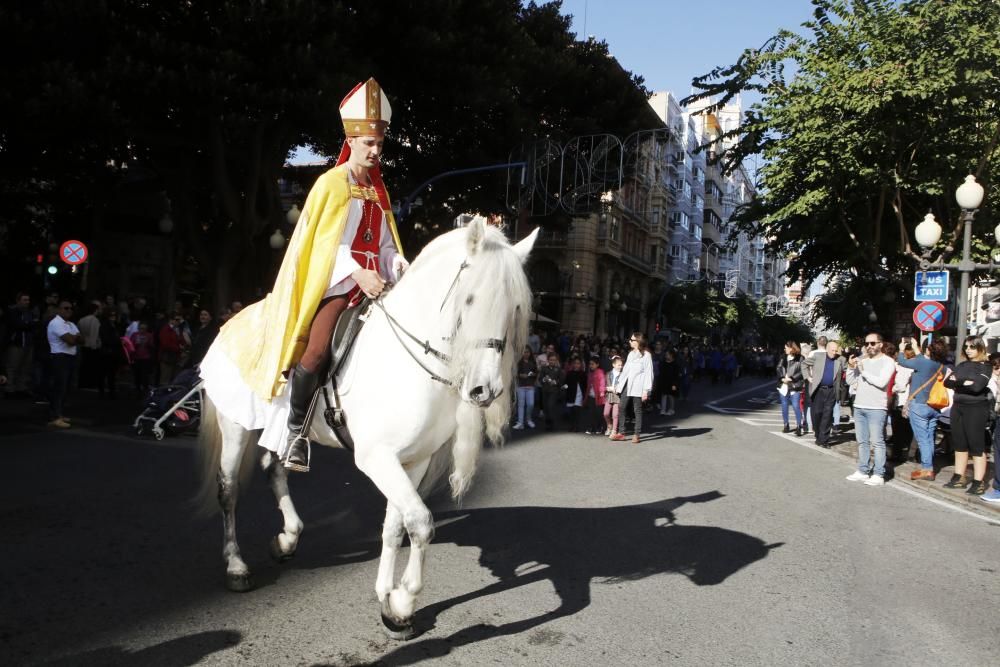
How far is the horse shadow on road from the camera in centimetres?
427

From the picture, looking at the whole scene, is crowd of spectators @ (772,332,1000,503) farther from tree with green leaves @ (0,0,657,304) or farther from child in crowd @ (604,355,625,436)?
tree with green leaves @ (0,0,657,304)

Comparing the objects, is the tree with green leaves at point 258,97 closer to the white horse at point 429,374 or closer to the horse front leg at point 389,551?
the white horse at point 429,374

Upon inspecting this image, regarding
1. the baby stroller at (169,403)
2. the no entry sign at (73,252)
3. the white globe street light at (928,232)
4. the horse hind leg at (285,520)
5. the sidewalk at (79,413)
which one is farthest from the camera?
the no entry sign at (73,252)

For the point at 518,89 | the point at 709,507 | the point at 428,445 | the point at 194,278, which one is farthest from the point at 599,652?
the point at 194,278

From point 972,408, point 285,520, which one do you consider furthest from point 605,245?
point 285,520

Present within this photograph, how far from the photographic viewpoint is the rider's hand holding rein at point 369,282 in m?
4.29

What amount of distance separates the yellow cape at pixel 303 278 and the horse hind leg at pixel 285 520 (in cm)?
80

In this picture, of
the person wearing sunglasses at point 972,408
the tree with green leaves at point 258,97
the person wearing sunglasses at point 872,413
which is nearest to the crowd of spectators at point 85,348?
the tree with green leaves at point 258,97

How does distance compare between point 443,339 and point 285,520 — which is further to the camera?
point 285,520

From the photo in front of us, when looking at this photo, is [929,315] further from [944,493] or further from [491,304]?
[491,304]

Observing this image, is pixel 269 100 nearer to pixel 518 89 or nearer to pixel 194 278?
pixel 518 89

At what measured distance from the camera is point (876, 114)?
15.3m

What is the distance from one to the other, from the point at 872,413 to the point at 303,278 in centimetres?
860

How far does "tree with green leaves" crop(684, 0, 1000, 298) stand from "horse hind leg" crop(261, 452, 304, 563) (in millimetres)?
13702
